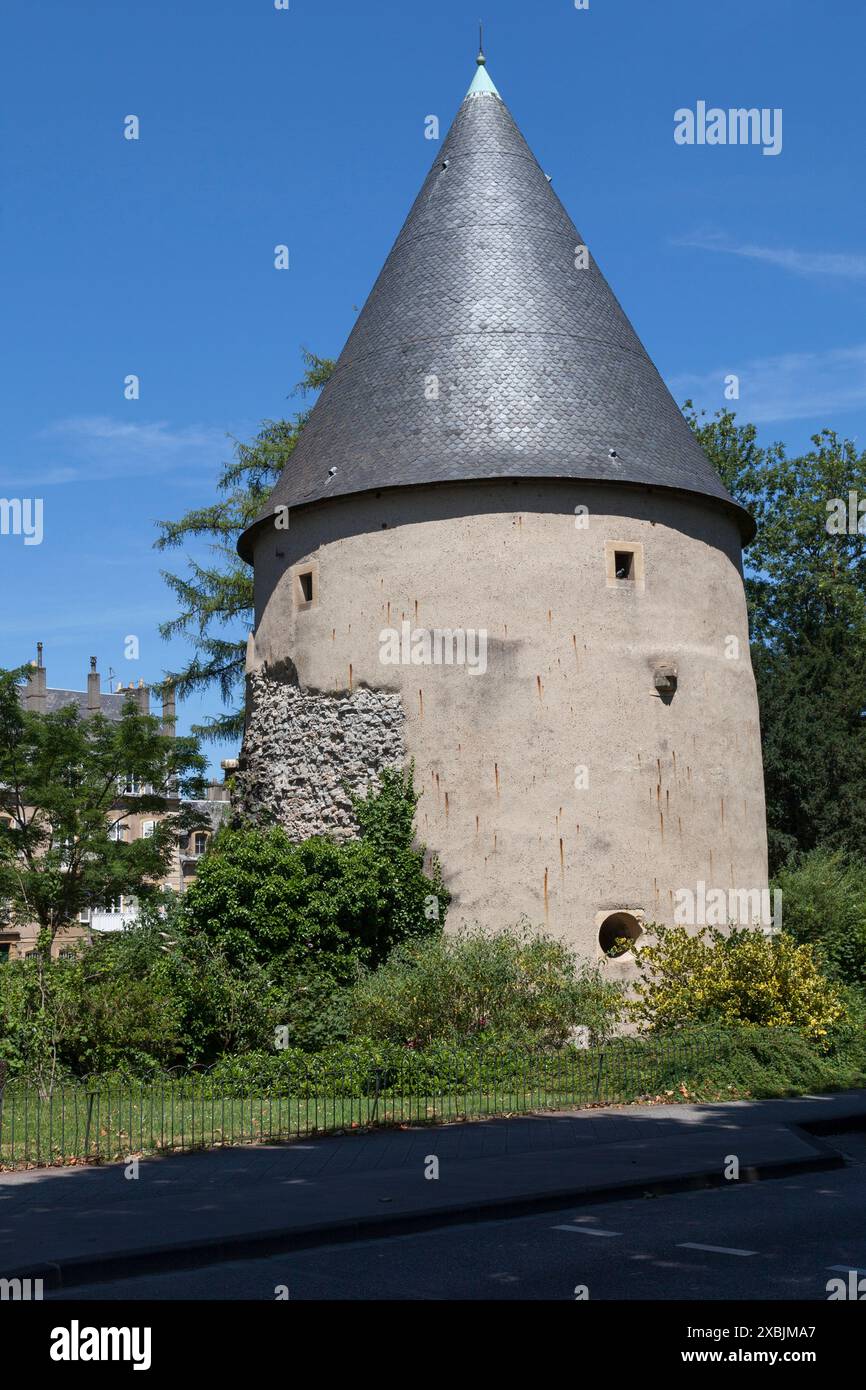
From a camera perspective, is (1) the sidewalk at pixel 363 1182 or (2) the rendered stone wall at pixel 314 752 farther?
(2) the rendered stone wall at pixel 314 752

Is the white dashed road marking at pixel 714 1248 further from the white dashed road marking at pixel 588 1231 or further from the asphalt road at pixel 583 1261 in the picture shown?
the white dashed road marking at pixel 588 1231

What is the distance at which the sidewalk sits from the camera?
A: 7875mm

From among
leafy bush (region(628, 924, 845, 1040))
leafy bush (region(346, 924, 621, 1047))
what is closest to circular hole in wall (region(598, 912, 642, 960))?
leafy bush (region(628, 924, 845, 1040))

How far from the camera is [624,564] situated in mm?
20141

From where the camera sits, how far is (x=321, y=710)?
20453mm

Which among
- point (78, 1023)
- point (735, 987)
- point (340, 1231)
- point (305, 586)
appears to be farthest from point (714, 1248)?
point (305, 586)

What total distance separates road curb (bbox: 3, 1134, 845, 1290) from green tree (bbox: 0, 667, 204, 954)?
15.9 m

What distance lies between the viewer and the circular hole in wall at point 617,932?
19016 mm

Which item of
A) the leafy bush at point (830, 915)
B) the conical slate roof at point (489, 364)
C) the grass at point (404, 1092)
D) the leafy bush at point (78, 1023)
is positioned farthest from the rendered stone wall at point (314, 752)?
the leafy bush at point (830, 915)

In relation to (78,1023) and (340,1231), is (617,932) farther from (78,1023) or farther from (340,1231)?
(340,1231)

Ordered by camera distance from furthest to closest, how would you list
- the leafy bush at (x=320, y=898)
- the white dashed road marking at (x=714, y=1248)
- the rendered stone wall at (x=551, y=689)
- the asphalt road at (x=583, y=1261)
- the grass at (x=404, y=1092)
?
the rendered stone wall at (x=551, y=689) < the leafy bush at (x=320, y=898) < the grass at (x=404, y=1092) < the white dashed road marking at (x=714, y=1248) < the asphalt road at (x=583, y=1261)

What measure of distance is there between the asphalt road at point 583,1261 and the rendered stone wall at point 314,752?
10.9m

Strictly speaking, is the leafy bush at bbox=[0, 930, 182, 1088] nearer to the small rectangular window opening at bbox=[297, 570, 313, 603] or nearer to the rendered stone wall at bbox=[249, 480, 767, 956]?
the rendered stone wall at bbox=[249, 480, 767, 956]
